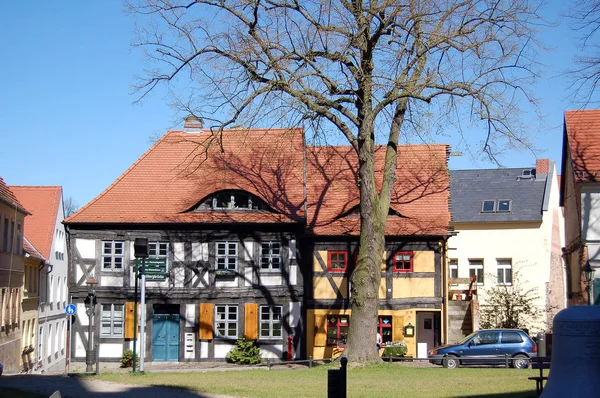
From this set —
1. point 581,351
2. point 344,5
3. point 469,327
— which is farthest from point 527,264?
point 581,351

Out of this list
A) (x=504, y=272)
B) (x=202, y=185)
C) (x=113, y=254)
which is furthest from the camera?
(x=504, y=272)

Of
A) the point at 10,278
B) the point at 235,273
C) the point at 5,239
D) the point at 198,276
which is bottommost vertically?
the point at 10,278

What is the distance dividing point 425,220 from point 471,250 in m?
13.6

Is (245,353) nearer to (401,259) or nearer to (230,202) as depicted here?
(230,202)

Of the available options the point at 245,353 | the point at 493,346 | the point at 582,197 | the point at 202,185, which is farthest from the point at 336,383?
the point at 202,185

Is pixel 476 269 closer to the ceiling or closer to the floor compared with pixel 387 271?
closer to the ceiling

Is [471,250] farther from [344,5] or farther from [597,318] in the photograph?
[597,318]

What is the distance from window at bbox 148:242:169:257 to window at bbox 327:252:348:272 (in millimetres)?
6755

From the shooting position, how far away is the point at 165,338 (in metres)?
33.6

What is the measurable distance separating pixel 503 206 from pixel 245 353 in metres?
21.3

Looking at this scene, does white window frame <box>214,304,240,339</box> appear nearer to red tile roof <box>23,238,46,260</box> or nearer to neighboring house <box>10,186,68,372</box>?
red tile roof <box>23,238,46,260</box>

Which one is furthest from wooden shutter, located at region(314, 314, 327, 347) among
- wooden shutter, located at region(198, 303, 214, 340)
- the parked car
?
the parked car

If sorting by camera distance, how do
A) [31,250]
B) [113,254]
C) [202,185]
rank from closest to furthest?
[113,254] < [202,185] < [31,250]

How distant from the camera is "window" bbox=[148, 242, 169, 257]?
3381cm
